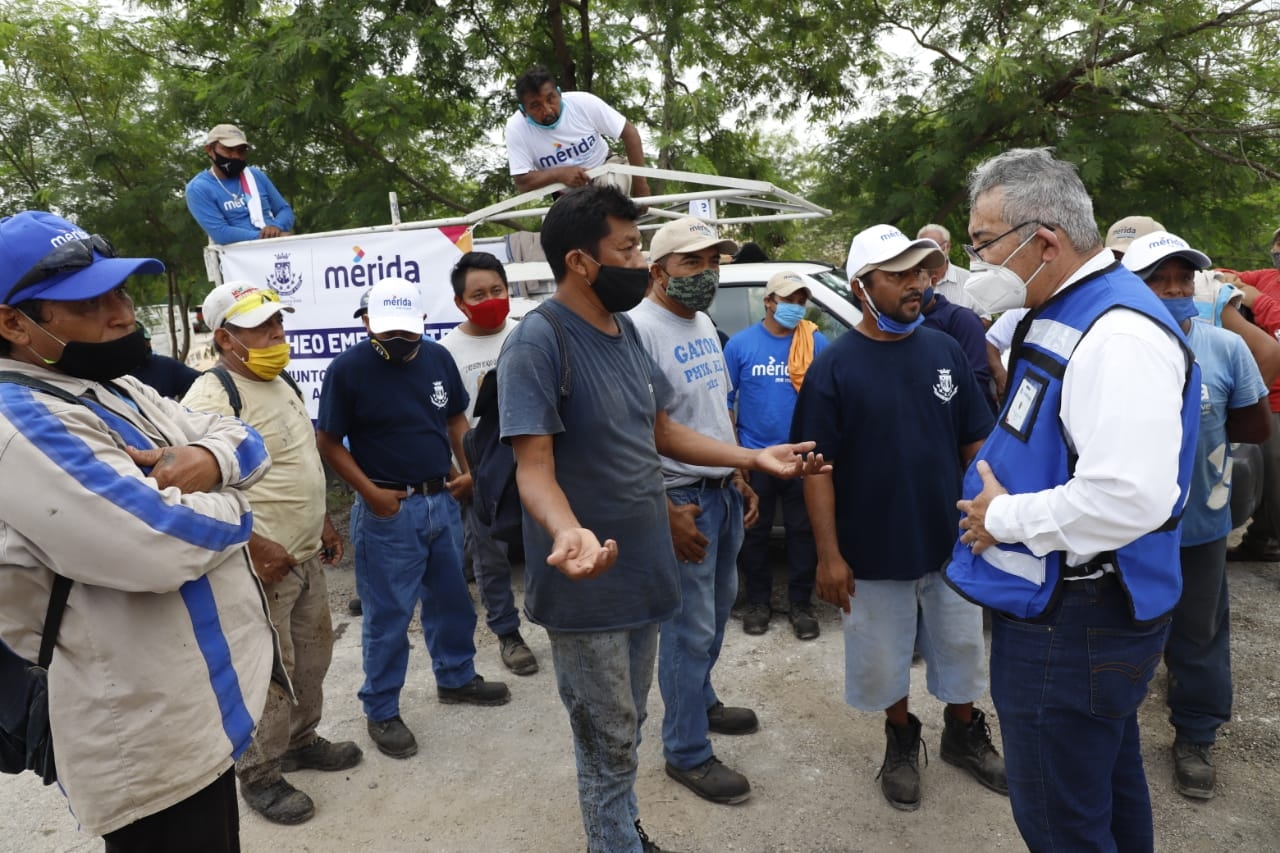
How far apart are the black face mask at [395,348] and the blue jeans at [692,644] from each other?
1.35 m

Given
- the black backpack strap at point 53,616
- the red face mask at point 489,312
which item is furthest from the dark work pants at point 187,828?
the red face mask at point 489,312

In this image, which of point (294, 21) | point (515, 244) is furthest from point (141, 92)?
point (515, 244)

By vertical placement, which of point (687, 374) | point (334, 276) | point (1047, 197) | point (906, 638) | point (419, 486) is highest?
point (334, 276)

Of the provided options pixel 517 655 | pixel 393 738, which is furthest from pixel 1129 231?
pixel 393 738

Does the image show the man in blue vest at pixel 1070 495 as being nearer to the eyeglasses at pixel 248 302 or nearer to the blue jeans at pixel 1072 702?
the blue jeans at pixel 1072 702

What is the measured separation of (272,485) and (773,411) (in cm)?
264

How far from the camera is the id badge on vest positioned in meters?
2.05

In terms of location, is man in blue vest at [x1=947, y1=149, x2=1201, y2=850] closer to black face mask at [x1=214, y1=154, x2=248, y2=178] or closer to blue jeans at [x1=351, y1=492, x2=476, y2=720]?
blue jeans at [x1=351, y1=492, x2=476, y2=720]

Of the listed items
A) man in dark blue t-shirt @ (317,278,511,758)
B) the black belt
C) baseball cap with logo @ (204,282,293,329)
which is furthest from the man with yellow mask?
the black belt

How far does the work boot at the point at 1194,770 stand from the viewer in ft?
10.3

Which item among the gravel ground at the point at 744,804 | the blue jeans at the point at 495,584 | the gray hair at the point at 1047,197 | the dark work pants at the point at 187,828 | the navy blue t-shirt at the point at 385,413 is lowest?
the gravel ground at the point at 744,804

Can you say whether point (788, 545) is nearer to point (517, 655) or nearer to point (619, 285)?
point (517, 655)

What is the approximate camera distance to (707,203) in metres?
5.34

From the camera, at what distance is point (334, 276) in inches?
229
